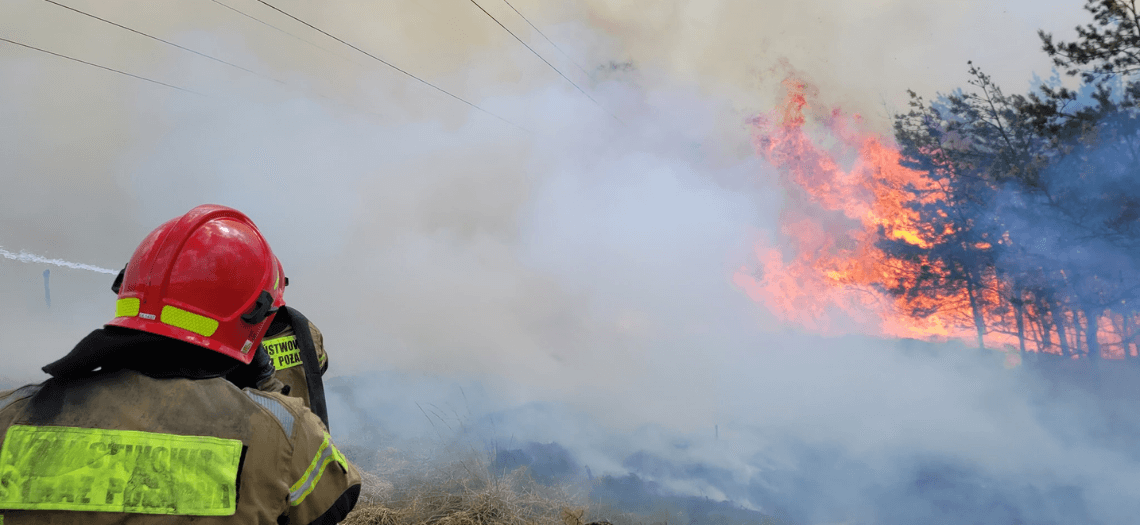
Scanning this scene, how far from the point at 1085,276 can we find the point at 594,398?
8.87 m

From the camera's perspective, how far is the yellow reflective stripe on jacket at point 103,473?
1070 mm

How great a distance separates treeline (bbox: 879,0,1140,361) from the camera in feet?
29.1

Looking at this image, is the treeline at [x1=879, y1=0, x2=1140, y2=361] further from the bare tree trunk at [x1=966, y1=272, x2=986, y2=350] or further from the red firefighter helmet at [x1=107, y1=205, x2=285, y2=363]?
the red firefighter helmet at [x1=107, y1=205, x2=285, y2=363]

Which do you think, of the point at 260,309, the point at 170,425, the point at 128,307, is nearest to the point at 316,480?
the point at 170,425

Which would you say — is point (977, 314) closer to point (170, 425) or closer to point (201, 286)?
point (201, 286)

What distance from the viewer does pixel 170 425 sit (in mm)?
1128

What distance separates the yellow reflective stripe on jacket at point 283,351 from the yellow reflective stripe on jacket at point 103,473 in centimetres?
86

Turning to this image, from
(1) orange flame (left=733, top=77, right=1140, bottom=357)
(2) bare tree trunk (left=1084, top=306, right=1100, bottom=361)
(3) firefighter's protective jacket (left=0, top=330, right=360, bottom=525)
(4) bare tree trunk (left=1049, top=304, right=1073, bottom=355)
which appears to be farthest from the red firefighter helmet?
(4) bare tree trunk (left=1049, top=304, right=1073, bottom=355)

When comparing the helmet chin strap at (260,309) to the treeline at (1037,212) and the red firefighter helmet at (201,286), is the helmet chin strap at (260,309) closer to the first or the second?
the red firefighter helmet at (201,286)

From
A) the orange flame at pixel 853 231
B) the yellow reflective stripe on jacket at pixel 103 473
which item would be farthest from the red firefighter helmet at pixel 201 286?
the orange flame at pixel 853 231

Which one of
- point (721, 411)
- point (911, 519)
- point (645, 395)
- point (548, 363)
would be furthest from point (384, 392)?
point (911, 519)

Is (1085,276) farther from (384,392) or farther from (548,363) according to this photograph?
(384,392)

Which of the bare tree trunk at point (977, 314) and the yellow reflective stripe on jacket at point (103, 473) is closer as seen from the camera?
the yellow reflective stripe on jacket at point (103, 473)

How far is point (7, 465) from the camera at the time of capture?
42.6 inches
